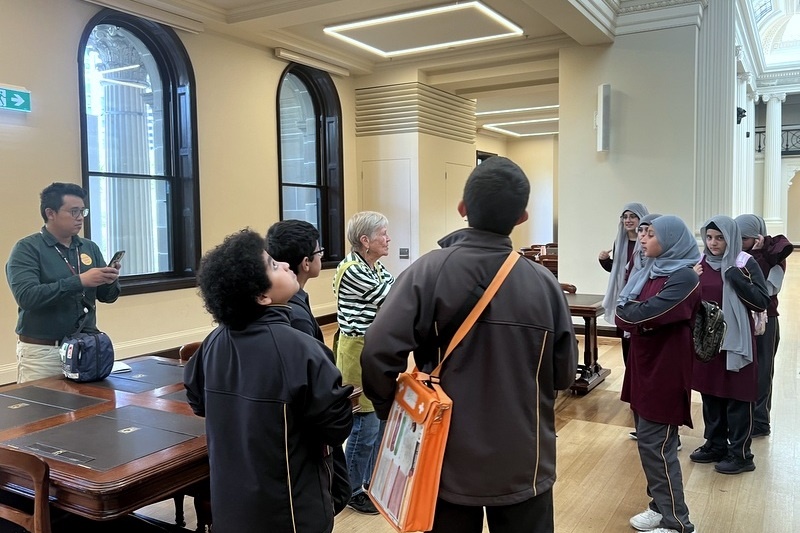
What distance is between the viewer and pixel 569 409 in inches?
184

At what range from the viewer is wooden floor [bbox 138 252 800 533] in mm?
2926

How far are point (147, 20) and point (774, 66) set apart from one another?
1513 centimetres

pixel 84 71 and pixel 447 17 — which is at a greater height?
pixel 447 17

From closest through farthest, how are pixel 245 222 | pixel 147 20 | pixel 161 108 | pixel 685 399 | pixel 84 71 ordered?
1. pixel 685 399
2. pixel 84 71
3. pixel 147 20
4. pixel 161 108
5. pixel 245 222

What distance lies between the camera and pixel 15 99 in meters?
4.81

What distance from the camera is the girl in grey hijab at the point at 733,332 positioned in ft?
10.8

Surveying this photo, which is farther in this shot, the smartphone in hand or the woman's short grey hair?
the smartphone in hand

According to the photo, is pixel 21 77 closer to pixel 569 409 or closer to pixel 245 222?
pixel 245 222

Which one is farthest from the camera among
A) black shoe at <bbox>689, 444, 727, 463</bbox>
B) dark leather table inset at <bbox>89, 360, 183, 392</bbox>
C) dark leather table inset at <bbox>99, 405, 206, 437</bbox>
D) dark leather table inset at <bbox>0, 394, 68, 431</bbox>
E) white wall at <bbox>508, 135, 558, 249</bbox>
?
white wall at <bbox>508, 135, 558, 249</bbox>

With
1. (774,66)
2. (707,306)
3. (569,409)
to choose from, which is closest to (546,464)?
(707,306)

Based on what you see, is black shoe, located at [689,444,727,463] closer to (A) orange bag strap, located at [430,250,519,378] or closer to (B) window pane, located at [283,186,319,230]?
(A) orange bag strap, located at [430,250,519,378]

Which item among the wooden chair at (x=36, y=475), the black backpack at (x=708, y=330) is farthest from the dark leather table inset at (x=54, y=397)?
the black backpack at (x=708, y=330)

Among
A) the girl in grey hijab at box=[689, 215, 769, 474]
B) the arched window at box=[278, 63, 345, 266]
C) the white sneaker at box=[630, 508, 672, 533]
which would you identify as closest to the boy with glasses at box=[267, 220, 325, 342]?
the white sneaker at box=[630, 508, 672, 533]

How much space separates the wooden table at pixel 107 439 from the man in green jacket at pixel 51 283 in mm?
314
